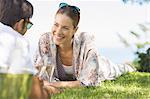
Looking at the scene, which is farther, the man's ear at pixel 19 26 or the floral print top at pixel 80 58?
the floral print top at pixel 80 58

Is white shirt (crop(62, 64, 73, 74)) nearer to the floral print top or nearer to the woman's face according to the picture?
the floral print top

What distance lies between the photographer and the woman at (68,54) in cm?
507

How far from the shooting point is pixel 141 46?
7.91 metres

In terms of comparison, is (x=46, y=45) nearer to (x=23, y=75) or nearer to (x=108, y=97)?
(x=108, y=97)

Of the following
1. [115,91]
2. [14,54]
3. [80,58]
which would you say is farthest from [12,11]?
[80,58]

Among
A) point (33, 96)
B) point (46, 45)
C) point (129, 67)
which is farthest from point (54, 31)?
point (33, 96)

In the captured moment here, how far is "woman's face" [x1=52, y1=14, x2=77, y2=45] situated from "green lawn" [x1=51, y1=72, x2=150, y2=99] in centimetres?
64

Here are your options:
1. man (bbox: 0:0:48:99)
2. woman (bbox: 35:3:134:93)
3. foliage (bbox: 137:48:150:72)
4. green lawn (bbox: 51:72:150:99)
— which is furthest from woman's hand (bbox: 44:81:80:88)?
foliage (bbox: 137:48:150:72)

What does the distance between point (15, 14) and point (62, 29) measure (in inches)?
102

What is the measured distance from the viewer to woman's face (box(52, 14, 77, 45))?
506 cm

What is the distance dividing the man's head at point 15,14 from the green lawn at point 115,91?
184 centimetres

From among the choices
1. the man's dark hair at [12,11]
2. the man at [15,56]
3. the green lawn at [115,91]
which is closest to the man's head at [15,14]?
the man's dark hair at [12,11]

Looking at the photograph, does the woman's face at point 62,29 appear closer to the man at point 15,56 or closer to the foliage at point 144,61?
the man at point 15,56

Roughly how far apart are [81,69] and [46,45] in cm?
52
